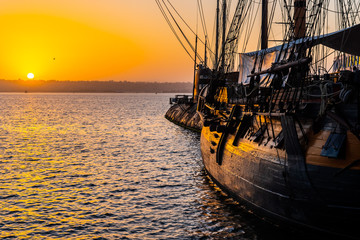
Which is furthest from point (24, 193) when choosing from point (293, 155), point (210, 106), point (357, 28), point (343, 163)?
point (357, 28)


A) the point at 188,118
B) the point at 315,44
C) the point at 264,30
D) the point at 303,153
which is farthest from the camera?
the point at 188,118

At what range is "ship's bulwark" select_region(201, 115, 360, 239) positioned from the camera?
37.1 feet

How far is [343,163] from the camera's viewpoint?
1134 centimetres

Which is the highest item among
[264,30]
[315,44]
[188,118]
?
[264,30]

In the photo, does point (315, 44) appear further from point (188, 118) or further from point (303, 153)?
point (188, 118)

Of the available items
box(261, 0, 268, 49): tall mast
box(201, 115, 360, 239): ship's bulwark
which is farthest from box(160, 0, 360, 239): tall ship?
box(261, 0, 268, 49): tall mast

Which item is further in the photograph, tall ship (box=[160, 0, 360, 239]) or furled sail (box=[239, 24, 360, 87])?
furled sail (box=[239, 24, 360, 87])

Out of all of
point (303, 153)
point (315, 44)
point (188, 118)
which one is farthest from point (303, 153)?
point (188, 118)

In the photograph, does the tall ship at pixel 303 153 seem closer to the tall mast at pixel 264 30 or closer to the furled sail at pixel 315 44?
the furled sail at pixel 315 44

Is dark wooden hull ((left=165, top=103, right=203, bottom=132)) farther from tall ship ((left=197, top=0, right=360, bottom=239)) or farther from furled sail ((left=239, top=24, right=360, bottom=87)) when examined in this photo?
tall ship ((left=197, top=0, right=360, bottom=239))

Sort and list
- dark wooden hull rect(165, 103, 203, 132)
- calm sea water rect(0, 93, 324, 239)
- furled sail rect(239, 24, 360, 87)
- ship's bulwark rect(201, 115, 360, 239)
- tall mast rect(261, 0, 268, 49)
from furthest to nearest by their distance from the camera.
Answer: dark wooden hull rect(165, 103, 203, 132) < tall mast rect(261, 0, 268, 49) < furled sail rect(239, 24, 360, 87) < calm sea water rect(0, 93, 324, 239) < ship's bulwark rect(201, 115, 360, 239)

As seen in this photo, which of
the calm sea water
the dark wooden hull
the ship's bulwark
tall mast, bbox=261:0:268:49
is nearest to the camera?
the ship's bulwark

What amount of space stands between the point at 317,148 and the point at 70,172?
66.5 ft

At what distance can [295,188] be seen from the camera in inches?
495
